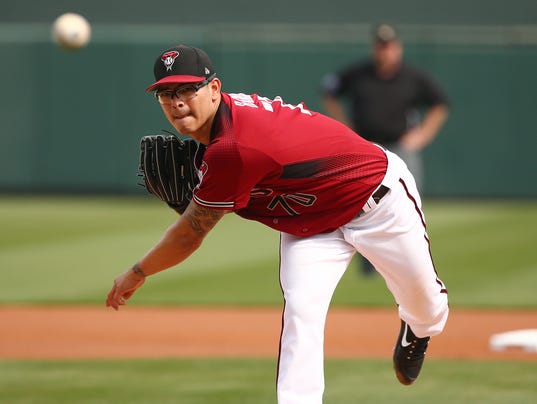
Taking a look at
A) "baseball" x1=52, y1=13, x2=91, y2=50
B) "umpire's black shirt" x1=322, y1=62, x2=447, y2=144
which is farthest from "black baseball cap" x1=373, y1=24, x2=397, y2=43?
"baseball" x1=52, y1=13, x2=91, y2=50

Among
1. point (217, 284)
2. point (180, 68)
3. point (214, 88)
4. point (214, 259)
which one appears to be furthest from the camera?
point (214, 259)

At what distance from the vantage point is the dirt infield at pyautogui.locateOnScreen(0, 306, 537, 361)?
7.11 meters

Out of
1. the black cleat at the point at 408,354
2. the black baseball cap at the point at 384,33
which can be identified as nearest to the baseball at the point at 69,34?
the black baseball cap at the point at 384,33

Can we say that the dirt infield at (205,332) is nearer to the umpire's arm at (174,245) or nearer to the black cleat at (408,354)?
the black cleat at (408,354)

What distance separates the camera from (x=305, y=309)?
14.3 ft

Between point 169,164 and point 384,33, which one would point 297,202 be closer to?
point 169,164

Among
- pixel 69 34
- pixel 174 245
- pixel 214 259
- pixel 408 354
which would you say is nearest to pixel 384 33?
pixel 214 259

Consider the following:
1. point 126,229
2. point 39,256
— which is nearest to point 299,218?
point 39,256

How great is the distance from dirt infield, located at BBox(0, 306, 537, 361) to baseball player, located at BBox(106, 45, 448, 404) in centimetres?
235

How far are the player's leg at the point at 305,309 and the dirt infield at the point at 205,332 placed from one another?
8.43ft

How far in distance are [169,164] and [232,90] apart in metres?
13.2

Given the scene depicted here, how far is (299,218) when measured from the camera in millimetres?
4609

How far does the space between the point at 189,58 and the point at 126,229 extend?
997cm

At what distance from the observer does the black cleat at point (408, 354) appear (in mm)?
5355
